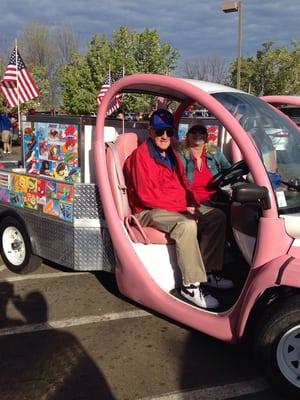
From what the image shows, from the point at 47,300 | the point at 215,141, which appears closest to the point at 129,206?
the point at 47,300

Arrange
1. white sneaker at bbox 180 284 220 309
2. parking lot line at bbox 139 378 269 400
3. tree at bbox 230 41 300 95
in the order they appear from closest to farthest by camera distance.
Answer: parking lot line at bbox 139 378 269 400 < white sneaker at bbox 180 284 220 309 < tree at bbox 230 41 300 95

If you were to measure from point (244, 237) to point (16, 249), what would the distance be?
97.4 inches

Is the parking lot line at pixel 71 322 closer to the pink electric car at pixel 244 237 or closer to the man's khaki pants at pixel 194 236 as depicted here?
the pink electric car at pixel 244 237

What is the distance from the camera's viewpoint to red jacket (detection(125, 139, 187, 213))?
3365 millimetres

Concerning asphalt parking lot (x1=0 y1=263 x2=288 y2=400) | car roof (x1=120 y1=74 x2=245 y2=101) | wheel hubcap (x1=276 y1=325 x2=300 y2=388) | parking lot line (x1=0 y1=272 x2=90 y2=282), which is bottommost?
asphalt parking lot (x1=0 y1=263 x2=288 y2=400)

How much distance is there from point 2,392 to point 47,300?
4.23 feet

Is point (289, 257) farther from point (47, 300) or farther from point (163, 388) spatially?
point (47, 300)

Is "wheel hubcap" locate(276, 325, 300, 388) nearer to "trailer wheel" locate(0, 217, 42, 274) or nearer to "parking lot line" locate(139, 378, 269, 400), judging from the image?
"parking lot line" locate(139, 378, 269, 400)

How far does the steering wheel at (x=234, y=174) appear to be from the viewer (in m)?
3.34

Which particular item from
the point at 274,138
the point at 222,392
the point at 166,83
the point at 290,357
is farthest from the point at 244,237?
the point at 166,83

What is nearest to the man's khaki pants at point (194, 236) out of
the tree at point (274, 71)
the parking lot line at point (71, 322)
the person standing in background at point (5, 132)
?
the parking lot line at point (71, 322)

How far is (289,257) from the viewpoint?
255cm

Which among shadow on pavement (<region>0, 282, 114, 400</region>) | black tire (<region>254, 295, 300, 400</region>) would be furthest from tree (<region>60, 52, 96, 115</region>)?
black tire (<region>254, 295, 300, 400</region>)

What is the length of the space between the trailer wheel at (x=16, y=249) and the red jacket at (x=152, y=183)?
4.67 feet
